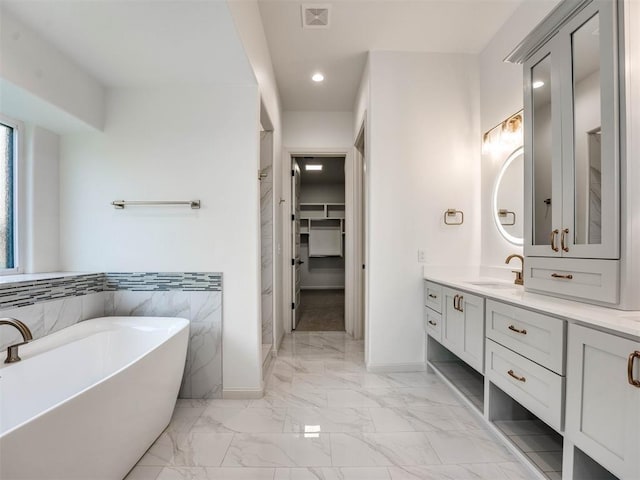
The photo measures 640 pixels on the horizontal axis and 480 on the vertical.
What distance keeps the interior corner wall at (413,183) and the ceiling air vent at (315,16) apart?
0.62 m

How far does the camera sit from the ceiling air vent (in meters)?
2.24

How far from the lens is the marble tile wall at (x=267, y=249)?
3113 mm

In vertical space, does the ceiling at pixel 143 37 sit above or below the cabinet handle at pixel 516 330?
above

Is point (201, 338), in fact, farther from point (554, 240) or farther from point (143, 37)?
point (554, 240)

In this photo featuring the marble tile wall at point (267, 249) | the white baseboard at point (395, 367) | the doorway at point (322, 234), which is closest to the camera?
the white baseboard at point (395, 367)

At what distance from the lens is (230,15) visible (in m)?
1.56

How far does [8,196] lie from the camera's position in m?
2.09

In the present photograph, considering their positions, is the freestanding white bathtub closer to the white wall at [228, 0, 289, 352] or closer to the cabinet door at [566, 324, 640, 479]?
the white wall at [228, 0, 289, 352]

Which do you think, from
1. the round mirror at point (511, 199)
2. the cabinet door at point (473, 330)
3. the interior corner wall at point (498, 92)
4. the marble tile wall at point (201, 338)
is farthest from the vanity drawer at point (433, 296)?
the marble tile wall at point (201, 338)

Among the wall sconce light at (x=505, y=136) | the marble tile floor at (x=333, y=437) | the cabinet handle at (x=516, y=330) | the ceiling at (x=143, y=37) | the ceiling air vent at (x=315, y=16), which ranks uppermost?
the ceiling air vent at (x=315, y=16)

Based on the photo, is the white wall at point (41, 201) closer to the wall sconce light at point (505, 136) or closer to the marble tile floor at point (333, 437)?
the marble tile floor at point (333, 437)

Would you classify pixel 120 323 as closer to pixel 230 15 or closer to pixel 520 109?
pixel 230 15

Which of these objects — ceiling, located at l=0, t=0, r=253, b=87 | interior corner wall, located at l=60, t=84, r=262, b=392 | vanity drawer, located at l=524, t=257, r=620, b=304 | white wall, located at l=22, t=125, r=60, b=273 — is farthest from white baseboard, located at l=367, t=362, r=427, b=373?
white wall, located at l=22, t=125, r=60, b=273

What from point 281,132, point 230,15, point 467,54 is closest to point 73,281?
point 230,15
